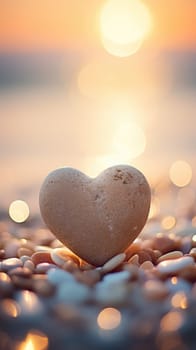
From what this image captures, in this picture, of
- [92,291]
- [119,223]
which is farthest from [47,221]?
[92,291]

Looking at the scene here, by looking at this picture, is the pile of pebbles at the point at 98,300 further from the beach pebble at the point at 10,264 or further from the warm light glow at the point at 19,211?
the warm light glow at the point at 19,211

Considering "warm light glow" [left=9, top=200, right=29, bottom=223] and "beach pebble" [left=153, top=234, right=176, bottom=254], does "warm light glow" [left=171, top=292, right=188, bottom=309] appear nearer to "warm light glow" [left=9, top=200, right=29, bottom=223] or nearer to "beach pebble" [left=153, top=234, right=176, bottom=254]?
"beach pebble" [left=153, top=234, right=176, bottom=254]

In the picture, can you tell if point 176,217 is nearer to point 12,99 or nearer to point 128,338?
point 128,338

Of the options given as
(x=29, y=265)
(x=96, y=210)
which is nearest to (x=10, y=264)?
(x=29, y=265)

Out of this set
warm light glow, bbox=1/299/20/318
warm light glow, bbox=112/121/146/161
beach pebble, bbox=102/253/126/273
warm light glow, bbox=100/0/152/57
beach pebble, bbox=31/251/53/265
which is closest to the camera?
warm light glow, bbox=1/299/20/318

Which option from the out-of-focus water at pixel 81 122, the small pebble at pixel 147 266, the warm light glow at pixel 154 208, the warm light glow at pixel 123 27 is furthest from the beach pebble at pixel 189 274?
the warm light glow at pixel 123 27

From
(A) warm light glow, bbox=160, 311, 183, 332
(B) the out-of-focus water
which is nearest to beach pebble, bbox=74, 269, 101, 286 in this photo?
(A) warm light glow, bbox=160, 311, 183, 332

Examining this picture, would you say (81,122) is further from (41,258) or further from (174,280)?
(174,280)
